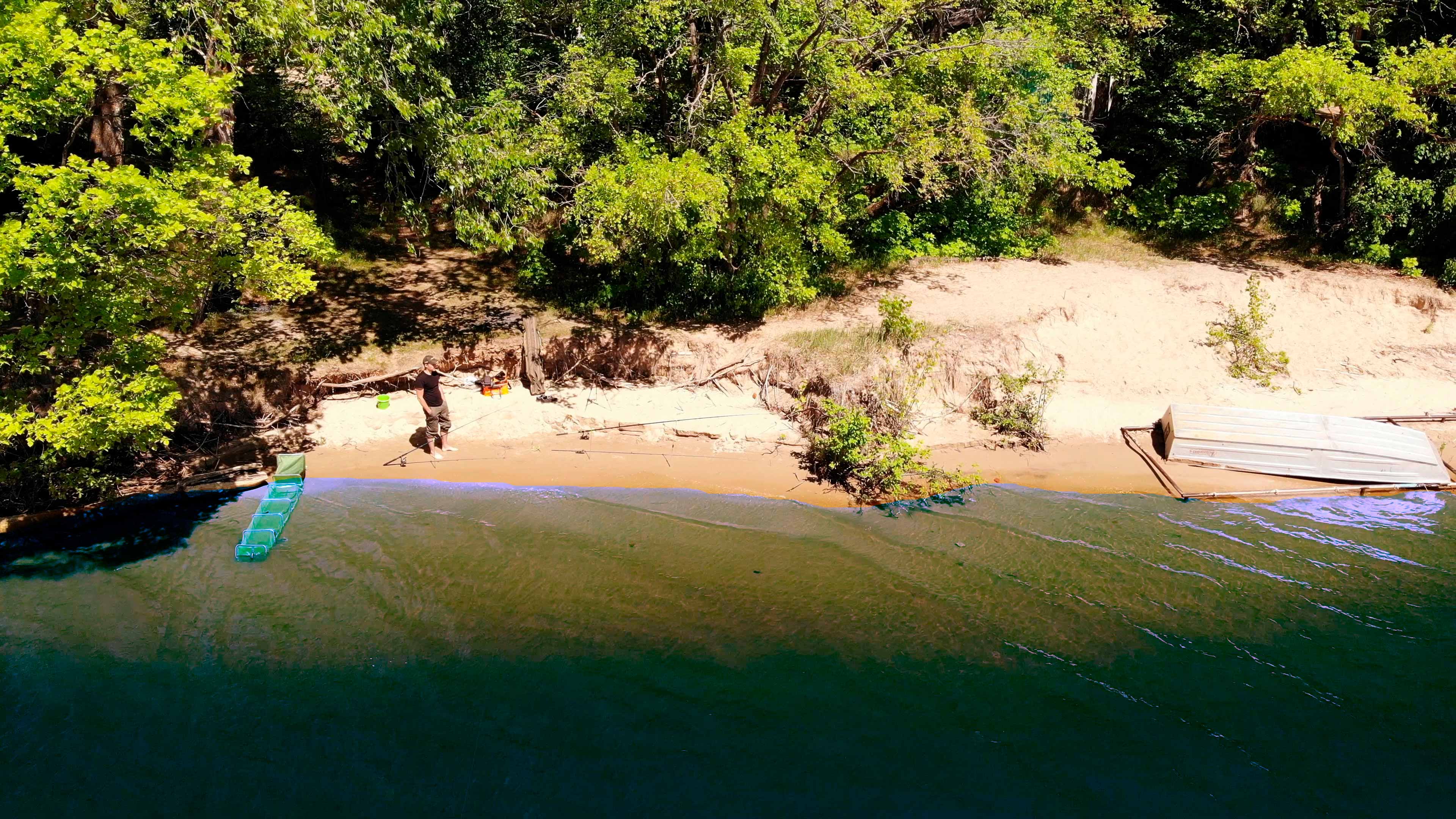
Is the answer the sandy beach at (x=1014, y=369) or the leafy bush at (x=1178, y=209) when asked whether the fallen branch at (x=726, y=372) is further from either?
the leafy bush at (x=1178, y=209)

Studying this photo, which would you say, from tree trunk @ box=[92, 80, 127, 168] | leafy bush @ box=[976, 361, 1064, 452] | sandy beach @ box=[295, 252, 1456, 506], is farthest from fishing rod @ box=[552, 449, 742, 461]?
tree trunk @ box=[92, 80, 127, 168]

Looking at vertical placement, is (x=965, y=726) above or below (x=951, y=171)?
below

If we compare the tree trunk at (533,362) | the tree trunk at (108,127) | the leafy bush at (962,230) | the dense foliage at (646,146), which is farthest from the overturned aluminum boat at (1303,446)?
the tree trunk at (108,127)

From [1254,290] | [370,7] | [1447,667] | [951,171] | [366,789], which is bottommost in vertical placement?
[366,789]

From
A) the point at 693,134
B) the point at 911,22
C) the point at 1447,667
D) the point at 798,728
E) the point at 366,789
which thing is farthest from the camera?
the point at 911,22

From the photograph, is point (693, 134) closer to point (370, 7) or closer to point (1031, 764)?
point (370, 7)

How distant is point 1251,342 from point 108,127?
62.1 ft

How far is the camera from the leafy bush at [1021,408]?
13.2m

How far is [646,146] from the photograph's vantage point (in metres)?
15.0

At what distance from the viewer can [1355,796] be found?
755 centimetres

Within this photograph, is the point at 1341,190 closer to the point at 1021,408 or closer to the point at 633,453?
the point at 1021,408

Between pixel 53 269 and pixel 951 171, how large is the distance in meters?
15.2

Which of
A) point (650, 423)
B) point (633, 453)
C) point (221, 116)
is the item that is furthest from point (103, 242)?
point (650, 423)

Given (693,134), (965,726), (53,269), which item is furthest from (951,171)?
(53,269)
